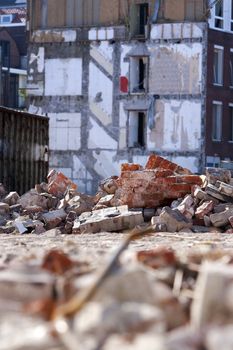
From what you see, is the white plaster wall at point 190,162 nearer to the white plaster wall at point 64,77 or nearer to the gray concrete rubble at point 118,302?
the white plaster wall at point 64,77

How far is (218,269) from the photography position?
5.01 m

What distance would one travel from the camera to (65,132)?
47594 mm

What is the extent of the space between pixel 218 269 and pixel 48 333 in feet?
3.23

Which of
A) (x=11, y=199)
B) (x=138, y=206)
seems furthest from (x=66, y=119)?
(x=138, y=206)

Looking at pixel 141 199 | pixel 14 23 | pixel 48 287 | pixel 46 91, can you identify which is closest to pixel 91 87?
pixel 46 91

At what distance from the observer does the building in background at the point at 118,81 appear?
45344 mm

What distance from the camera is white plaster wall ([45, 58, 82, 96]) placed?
47.4m

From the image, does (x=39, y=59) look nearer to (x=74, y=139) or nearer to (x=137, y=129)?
(x=74, y=139)

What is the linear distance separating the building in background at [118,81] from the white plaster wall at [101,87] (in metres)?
0.04

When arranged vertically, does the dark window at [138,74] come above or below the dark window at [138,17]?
below

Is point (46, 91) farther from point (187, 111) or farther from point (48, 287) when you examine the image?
point (48, 287)

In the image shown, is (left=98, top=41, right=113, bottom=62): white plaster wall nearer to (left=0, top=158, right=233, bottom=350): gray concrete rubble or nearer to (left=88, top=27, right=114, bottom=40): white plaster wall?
(left=88, top=27, right=114, bottom=40): white plaster wall

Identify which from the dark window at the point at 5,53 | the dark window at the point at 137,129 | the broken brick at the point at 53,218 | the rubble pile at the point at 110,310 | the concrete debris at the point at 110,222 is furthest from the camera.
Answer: the dark window at the point at 5,53

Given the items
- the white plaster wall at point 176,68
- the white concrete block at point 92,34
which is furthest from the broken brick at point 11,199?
the white concrete block at point 92,34
